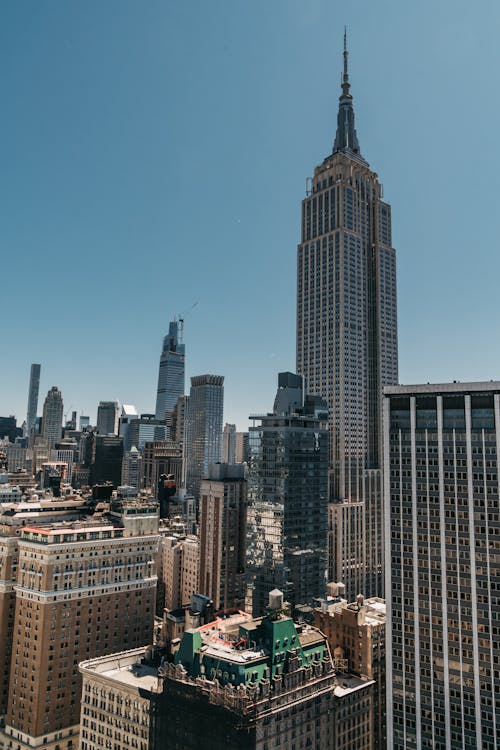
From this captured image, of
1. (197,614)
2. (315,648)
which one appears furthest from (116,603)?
(315,648)

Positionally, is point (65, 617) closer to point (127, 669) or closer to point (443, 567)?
point (127, 669)

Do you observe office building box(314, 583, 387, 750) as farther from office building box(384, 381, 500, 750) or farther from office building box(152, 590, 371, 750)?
office building box(384, 381, 500, 750)

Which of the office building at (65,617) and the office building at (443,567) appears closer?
the office building at (443,567)

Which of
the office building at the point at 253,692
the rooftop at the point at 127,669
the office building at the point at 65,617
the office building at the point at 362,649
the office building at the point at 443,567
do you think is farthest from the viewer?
the office building at the point at 362,649

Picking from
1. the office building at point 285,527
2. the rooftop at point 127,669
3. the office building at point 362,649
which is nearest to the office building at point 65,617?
the rooftop at point 127,669

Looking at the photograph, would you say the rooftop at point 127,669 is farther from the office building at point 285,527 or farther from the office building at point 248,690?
the office building at point 285,527

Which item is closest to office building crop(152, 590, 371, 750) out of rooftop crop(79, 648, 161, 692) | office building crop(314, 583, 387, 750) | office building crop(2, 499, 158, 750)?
rooftop crop(79, 648, 161, 692)
